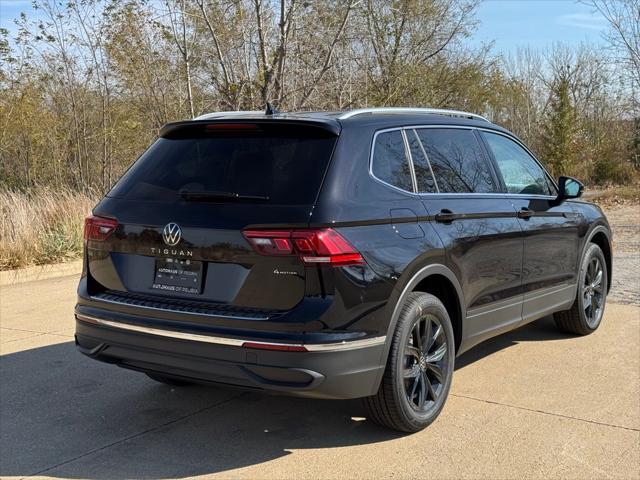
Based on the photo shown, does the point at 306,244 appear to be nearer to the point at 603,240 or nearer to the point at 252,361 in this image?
the point at 252,361

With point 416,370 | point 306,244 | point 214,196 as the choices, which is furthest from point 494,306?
point 214,196

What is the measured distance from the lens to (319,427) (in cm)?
421

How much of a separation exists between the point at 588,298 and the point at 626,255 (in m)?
4.89

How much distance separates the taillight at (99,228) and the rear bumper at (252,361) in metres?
0.50

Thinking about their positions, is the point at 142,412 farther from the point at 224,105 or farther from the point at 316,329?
the point at 224,105

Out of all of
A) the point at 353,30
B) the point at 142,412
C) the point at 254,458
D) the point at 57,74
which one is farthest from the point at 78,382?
the point at 353,30

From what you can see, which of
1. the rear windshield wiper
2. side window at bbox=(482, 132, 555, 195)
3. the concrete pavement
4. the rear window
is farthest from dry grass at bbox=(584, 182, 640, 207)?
the rear windshield wiper

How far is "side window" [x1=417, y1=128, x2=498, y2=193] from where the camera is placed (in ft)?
14.7

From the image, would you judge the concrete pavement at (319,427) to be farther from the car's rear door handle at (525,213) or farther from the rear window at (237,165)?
the rear window at (237,165)

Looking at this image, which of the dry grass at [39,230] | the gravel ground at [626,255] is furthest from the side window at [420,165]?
the dry grass at [39,230]

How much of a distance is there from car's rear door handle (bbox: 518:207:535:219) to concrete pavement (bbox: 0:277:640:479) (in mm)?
1147

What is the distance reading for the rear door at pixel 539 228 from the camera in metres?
5.18

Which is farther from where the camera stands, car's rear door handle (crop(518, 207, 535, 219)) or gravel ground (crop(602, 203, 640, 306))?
gravel ground (crop(602, 203, 640, 306))

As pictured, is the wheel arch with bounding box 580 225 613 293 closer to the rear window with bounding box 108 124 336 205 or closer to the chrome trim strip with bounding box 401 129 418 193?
the chrome trim strip with bounding box 401 129 418 193
